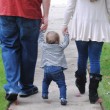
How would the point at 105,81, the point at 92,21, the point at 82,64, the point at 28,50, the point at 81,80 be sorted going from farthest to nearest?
1. the point at 105,81
2. the point at 81,80
3. the point at 82,64
4. the point at 28,50
5. the point at 92,21

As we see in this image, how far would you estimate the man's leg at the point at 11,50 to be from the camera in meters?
6.32

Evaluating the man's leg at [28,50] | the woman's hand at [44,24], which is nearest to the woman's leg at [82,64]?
the woman's hand at [44,24]

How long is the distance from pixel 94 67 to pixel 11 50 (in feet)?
3.59

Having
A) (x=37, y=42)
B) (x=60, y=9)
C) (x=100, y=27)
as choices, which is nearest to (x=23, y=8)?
(x=37, y=42)

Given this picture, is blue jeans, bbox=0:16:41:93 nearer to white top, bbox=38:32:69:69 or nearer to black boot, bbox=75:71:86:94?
white top, bbox=38:32:69:69

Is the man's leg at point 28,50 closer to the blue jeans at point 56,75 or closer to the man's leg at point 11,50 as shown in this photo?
the man's leg at point 11,50

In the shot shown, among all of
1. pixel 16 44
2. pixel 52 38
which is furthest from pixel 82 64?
pixel 16 44

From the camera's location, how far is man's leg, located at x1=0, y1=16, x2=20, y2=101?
632 cm

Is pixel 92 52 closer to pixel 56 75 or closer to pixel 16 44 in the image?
pixel 56 75

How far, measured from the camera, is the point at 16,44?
642 cm

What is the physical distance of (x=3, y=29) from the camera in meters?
6.36

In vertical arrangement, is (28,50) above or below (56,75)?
above

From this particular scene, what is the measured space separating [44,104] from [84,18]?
123 centimetres

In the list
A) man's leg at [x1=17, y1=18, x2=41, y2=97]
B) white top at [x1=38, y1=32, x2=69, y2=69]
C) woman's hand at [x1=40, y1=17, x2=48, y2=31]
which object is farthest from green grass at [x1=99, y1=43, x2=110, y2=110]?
woman's hand at [x1=40, y1=17, x2=48, y2=31]
